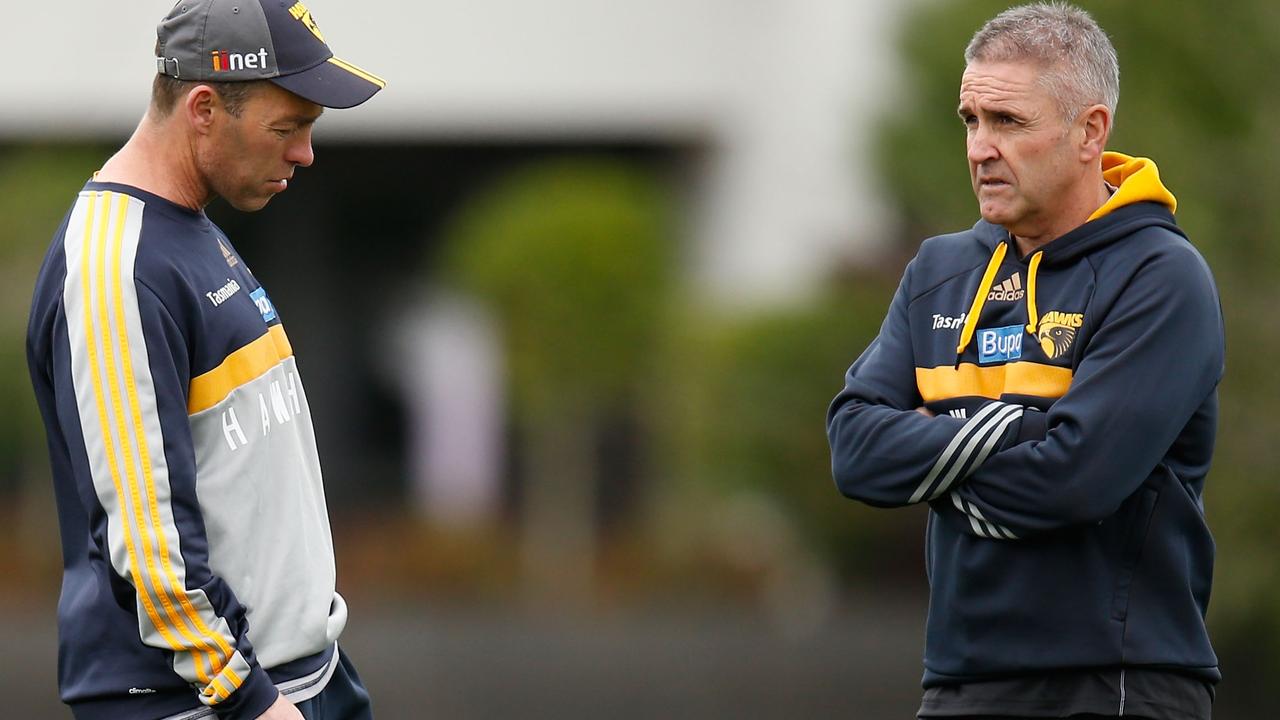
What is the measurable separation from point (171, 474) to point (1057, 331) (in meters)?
1.69

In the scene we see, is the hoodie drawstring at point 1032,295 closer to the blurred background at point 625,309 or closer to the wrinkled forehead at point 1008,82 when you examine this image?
the wrinkled forehead at point 1008,82

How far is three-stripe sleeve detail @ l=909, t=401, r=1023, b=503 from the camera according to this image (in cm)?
326

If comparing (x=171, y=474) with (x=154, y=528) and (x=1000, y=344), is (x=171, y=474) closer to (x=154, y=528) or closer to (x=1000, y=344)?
(x=154, y=528)

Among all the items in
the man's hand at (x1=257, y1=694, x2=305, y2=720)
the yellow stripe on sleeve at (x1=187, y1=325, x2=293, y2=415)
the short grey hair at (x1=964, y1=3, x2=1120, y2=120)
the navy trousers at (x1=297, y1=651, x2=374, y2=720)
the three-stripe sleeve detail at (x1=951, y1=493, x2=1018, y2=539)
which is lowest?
the navy trousers at (x1=297, y1=651, x2=374, y2=720)

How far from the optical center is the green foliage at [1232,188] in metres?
8.52

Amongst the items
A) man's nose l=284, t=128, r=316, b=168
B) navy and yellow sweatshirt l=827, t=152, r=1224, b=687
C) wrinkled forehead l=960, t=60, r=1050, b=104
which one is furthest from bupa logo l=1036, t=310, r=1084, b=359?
man's nose l=284, t=128, r=316, b=168

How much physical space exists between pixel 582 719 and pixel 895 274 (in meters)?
5.60

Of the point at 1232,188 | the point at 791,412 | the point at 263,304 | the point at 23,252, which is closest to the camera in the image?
the point at 263,304

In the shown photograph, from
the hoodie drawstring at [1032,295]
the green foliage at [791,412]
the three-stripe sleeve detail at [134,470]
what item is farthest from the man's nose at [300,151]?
the green foliage at [791,412]

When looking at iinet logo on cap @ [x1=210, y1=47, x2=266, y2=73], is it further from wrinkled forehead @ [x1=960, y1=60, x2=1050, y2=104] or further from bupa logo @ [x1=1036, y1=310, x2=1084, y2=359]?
bupa logo @ [x1=1036, y1=310, x2=1084, y2=359]

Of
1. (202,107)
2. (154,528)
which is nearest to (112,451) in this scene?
(154,528)

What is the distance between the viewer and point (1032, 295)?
336 cm

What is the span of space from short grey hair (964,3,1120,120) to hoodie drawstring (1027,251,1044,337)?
29cm

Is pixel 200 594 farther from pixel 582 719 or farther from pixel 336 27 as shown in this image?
pixel 336 27
